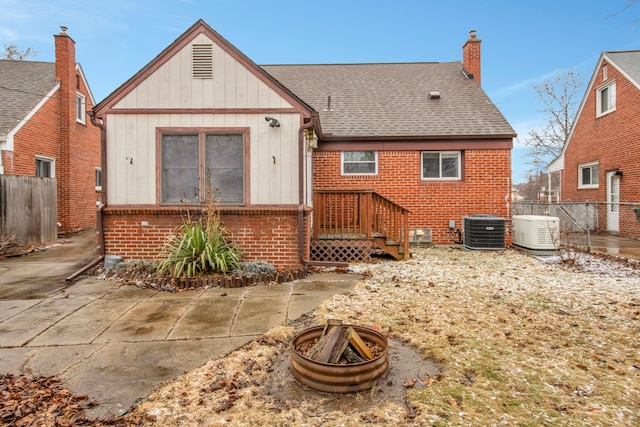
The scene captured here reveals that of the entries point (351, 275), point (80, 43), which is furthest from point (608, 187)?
point (80, 43)

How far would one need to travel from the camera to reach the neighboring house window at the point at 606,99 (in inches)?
579

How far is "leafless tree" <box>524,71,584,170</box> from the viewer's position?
26.8m

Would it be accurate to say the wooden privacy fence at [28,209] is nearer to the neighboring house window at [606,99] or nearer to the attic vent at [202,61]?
the attic vent at [202,61]

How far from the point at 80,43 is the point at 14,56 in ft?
48.9

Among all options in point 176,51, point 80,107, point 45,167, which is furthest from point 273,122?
point 80,107

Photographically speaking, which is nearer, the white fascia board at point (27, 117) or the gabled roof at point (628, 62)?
the white fascia board at point (27, 117)

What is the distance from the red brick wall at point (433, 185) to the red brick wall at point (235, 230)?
3946 mm

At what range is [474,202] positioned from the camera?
11.0m

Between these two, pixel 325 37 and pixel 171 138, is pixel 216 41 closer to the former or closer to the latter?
pixel 171 138

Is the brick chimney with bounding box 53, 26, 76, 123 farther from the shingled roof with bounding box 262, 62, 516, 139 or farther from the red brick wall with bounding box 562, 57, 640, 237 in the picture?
the red brick wall with bounding box 562, 57, 640, 237

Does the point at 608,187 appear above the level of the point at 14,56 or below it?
below

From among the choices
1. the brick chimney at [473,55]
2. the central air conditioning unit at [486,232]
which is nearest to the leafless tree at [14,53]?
the brick chimney at [473,55]

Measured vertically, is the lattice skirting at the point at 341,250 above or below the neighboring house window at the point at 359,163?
below

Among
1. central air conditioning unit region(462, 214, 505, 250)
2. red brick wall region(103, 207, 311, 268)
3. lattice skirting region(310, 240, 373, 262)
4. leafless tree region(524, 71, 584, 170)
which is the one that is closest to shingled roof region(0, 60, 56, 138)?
red brick wall region(103, 207, 311, 268)
